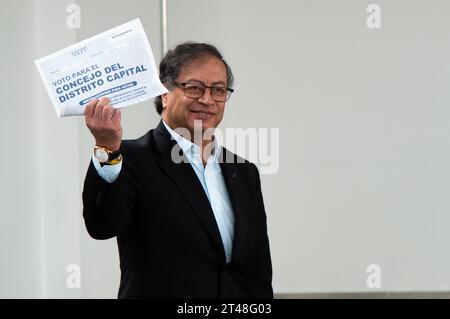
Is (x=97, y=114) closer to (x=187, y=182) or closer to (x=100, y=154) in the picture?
(x=100, y=154)

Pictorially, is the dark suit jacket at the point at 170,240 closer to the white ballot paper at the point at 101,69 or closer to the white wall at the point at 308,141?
the white ballot paper at the point at 101,69

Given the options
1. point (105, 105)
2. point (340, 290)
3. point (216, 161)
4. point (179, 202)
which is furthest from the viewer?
point (340, 290)

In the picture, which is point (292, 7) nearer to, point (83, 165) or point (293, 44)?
point (293, 44)

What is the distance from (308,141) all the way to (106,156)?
1.89 m

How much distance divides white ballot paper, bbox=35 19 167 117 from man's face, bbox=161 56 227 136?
0.22 metres

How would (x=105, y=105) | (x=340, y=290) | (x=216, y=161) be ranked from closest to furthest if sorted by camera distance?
(x=105, y=105)
(x=216, y=161)
(x=340, y=290)

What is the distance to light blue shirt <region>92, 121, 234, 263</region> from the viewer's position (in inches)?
60.8

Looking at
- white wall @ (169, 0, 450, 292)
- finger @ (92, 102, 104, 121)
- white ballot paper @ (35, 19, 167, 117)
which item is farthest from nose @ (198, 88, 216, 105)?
white wall @ (169, 0, 450, 292)

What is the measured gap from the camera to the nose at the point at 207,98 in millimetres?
1582

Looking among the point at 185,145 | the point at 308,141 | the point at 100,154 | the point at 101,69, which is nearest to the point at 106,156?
the point at 100,154

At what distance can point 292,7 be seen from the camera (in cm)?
310

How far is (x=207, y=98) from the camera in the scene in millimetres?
1583
